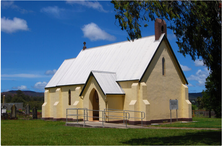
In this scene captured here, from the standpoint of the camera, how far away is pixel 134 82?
26453mm

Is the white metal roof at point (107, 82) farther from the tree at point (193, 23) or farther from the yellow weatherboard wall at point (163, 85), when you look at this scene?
the tree at point (193, 23)

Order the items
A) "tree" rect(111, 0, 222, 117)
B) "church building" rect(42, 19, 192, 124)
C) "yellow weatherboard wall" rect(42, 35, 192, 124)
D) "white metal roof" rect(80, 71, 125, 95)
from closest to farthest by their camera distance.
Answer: "tree" rect(111, 0, 222, 117)
"yellow weatherboard wall" rect(42, 35, 192, 124)
"church building" rect(42, 19, 192, 124)
"white metal roof" rect(80, 71, 125, 95)

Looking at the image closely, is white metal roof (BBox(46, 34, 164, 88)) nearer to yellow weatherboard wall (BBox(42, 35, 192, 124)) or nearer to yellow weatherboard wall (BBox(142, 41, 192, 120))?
yellow weatherboard wall (BBox(42, 35, 192, 124))

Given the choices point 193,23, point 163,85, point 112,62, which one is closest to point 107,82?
point 112,62

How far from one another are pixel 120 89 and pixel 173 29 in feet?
45.1

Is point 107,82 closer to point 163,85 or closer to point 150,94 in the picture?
point 150,94

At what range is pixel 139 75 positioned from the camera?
26109 mm

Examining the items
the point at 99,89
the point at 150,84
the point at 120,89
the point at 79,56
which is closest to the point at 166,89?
the point at 150,84

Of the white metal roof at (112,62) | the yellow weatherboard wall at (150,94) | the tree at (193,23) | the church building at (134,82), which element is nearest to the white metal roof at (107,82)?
the church building at (134,82)

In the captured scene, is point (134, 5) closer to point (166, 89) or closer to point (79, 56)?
point (166, 89)

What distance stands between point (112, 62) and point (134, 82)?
499 centimetres

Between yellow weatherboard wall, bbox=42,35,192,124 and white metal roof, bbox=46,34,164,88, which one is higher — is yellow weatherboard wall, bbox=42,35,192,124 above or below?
below

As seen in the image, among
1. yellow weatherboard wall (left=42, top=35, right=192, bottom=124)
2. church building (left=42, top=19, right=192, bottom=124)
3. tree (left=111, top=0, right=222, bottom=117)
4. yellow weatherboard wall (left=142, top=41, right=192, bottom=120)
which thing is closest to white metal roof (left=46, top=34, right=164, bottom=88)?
church building (left=42, top=19, right=192, bottom=124)

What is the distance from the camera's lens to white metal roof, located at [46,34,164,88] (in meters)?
27.4
